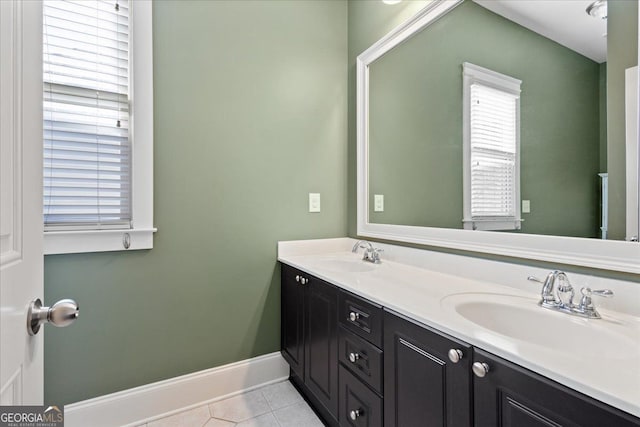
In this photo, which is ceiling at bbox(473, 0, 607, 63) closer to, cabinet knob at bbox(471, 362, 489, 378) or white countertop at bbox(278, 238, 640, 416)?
white countertop at bbox(278, 238, 640, 416)

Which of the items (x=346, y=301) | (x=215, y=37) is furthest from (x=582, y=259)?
(x=215, y=37)

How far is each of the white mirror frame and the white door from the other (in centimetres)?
143

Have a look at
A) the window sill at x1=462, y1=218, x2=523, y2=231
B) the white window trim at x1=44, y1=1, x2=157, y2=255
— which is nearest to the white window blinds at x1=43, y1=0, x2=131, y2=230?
the white window trim at x1=44, y1=1, x2=157, y2=255

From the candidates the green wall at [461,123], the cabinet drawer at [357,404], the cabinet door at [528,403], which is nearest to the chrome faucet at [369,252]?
the green wall at [461,123]

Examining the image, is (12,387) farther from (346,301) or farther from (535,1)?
(535,1)

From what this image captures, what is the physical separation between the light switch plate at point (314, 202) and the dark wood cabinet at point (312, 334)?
0.44m

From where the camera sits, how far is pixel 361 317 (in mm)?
1192

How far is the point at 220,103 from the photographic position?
178 cm

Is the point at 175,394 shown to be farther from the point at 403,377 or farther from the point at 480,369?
the point at 480,369

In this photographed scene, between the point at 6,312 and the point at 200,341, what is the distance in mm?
1425

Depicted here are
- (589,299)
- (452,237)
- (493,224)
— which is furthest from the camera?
(452,237)

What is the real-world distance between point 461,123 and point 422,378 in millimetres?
1157

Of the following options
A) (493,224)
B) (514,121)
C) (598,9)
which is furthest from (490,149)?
(598,9)

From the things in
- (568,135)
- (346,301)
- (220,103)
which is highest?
(220,103)
